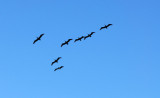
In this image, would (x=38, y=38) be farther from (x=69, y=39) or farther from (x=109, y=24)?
(x=109, y=24)

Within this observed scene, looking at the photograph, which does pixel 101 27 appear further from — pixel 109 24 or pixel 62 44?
pixel 62 44

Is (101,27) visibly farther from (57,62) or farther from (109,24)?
(57,62)

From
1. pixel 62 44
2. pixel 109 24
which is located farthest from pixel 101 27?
pixel 62 44

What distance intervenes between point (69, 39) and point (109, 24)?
47.1ft

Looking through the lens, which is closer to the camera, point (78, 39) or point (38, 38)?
point (38, 38)

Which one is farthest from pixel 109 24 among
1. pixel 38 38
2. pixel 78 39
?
pixel 38 38

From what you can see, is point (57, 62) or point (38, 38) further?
point (57, 62)

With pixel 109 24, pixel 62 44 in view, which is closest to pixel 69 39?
pixel 62 44

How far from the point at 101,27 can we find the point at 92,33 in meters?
3.81

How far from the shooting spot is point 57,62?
156250 millimetres

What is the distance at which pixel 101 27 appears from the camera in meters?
153

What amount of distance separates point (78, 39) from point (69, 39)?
5627 millimetres

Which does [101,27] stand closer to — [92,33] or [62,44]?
[92,33]

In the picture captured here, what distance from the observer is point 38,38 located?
146 meters
